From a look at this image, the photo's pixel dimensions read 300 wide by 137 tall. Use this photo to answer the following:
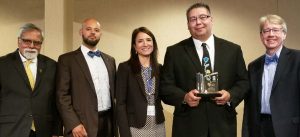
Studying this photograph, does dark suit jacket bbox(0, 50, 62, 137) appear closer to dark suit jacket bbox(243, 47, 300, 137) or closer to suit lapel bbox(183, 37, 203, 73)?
suit lapel bbox(183, 37, 203, 73)

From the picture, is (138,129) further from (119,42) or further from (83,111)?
(119,42)

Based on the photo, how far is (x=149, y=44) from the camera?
2.98m

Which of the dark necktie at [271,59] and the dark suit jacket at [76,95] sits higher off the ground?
the dark necktie at [271,59]

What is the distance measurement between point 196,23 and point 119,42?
244 centimetres

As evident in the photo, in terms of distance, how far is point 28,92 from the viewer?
2.89 m

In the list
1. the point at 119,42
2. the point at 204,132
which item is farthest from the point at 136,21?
the point at 204,132

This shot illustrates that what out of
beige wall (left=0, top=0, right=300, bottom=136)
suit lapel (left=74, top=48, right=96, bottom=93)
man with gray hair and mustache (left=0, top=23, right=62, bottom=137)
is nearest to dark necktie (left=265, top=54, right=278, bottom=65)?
suit lapel (left=74, top=48, right=96, bottom=93)

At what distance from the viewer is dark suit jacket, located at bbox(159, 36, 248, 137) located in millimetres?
2471

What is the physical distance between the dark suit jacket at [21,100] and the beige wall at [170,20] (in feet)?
6.29

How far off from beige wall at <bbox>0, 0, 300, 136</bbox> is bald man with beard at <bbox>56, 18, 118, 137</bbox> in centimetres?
163

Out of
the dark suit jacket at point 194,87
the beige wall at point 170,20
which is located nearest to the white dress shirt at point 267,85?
the dark suit jacket at point 194,87

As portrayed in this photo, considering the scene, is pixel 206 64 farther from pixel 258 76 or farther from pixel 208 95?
pixel 258 76

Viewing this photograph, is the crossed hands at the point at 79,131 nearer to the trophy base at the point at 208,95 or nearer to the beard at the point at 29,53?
the beard at the point at 29,53

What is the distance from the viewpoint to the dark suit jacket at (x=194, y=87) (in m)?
2.47
